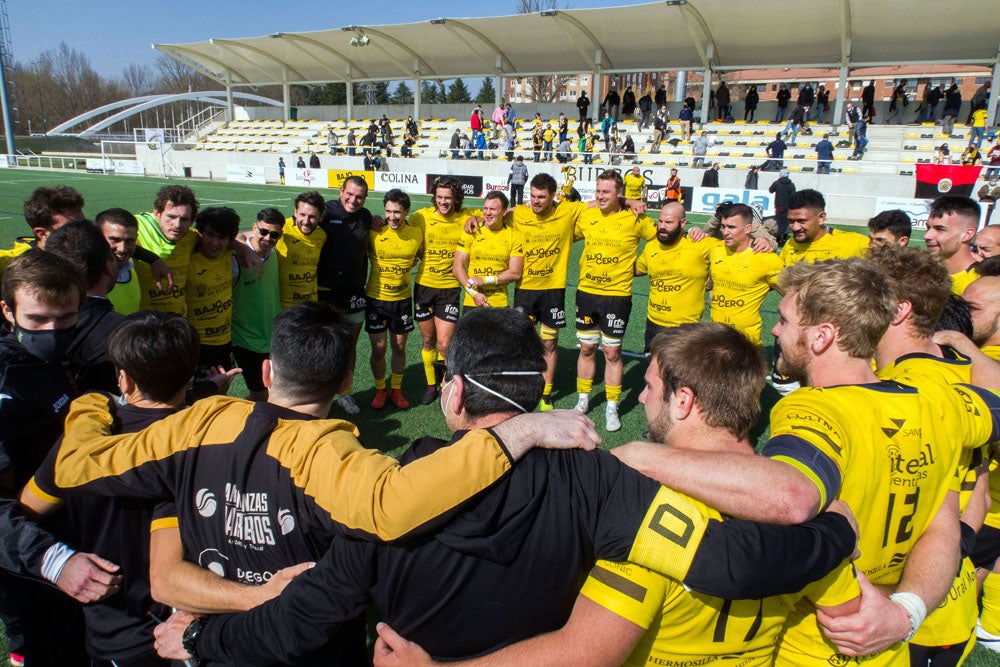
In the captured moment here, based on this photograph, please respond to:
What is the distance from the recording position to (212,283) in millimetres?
A: 4844

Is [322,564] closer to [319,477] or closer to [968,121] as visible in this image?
[319,477]

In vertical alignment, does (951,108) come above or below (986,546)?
above

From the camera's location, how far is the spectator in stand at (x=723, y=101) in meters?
31.6

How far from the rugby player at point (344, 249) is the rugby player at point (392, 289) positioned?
0.67 feet

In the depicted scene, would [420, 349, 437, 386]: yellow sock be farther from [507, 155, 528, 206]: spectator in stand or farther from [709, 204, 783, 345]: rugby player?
[507, 155, 528, 206]: spectator in stand

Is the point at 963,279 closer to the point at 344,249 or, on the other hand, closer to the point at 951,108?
the point at 344,249

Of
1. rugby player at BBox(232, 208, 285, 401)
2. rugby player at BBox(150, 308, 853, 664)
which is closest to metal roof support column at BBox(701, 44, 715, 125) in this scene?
rugby player at BBox(232, 208, 285, 401)

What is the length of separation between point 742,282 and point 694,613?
465cm

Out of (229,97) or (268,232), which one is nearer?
(268,232)

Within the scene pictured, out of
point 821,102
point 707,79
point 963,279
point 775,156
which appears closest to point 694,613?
point 963,279

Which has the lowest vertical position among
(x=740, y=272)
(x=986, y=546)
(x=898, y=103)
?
(x=986, y=546)

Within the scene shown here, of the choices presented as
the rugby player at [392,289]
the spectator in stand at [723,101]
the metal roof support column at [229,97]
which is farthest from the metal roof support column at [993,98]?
the metal roof support column at [229,97]

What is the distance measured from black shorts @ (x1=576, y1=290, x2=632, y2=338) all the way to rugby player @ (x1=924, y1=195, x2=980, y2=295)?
2.59 meters

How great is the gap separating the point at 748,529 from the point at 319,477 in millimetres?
1104
